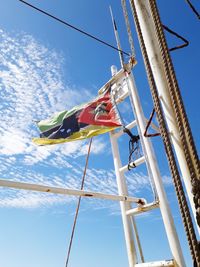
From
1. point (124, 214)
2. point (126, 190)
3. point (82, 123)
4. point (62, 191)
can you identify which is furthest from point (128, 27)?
point (124, 214)

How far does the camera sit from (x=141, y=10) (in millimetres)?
4223

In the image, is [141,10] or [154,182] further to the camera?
[154,182]

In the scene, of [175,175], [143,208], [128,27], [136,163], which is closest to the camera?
[175,175]

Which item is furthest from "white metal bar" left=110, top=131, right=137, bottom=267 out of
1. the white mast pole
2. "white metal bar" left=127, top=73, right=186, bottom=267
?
the white mast pole

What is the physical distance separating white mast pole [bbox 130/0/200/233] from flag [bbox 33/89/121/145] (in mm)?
3283

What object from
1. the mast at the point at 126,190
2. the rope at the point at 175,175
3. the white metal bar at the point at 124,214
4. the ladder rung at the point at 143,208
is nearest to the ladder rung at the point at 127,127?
the mast at the point at 126,190

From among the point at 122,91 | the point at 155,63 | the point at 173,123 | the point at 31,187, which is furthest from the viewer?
the point at 122,91

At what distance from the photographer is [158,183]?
547 cm

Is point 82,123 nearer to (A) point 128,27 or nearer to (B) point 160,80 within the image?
(A) point 128,27

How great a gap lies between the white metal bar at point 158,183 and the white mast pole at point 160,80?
203 cm

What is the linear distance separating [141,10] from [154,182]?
3076 mm

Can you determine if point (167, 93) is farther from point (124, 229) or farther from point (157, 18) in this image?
point (124, 229)

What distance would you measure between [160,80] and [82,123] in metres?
4.33

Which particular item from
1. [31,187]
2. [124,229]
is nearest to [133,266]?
[124,229]
